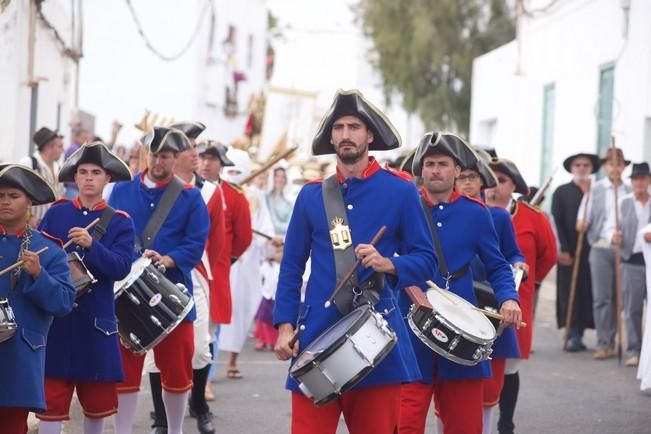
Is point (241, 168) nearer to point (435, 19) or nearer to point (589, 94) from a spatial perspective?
point (589, 94)

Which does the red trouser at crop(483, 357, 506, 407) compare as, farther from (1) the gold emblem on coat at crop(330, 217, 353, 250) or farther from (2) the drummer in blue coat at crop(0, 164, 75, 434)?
(2) the drummer in blue coat at crop(0, 164, 75, 434)

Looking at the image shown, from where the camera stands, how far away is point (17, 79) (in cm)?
1498

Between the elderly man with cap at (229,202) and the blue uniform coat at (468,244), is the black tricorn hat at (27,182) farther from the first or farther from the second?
the elderly man with cap at (229,202)

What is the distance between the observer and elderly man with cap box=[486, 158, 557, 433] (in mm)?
9180

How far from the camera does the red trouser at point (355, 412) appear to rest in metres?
5.99

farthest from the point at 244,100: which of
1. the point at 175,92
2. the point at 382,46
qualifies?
the point at 382,46

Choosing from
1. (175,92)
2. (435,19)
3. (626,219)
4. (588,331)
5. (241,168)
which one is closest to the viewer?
(241,168)

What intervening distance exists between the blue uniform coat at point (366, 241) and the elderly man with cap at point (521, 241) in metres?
2.97

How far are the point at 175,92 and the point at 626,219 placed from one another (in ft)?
97.4

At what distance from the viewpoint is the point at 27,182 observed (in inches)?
260

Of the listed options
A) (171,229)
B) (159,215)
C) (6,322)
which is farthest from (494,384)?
(6,322)

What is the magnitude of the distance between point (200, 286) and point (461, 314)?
10.00 feet

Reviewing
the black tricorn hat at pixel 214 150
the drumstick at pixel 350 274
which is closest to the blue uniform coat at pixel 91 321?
the drumstick at pixel 350 274

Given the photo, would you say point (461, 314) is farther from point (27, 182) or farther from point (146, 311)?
point (27, 182)
